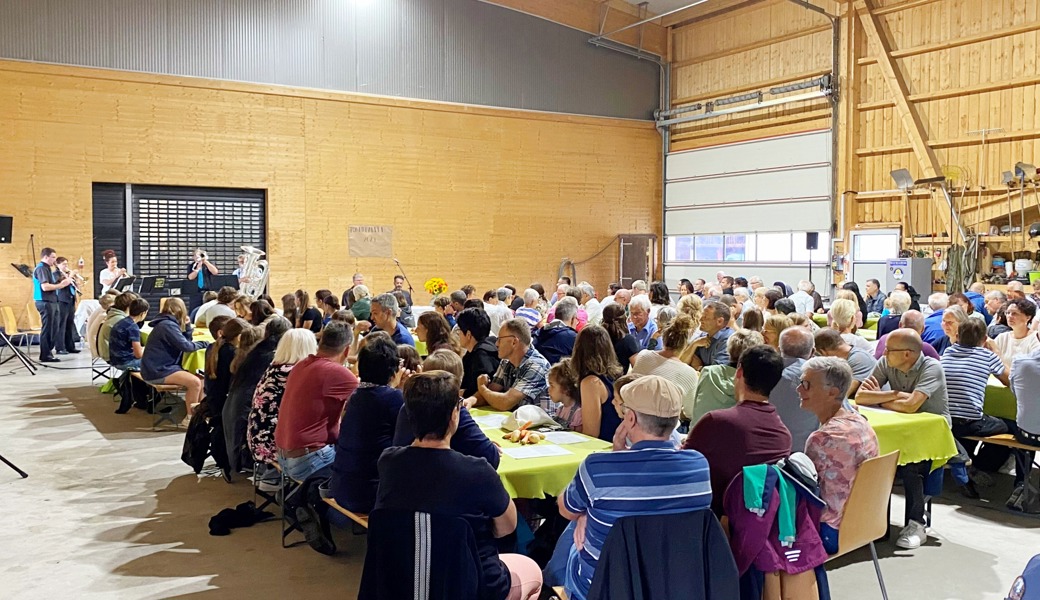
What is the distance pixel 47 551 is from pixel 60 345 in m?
9.72

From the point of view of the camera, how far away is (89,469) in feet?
21.7

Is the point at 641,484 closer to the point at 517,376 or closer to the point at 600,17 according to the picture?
the point at 517,376

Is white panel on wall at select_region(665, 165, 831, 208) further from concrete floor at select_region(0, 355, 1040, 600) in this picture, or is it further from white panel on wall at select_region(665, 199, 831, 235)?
concrete floor at select_region(0, 355, 1040, 600)

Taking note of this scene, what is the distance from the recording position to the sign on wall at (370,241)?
17109 mm

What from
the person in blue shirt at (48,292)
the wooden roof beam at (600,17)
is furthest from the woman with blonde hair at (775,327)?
the wooden roof beam at (600,17)

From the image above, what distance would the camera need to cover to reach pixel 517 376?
5141 millimetres

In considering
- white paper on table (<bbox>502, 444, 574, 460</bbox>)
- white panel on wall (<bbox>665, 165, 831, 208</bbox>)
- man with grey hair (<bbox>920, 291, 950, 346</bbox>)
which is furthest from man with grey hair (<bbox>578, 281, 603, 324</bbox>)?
white panel on wall (<bbox>665, 165, 831, 208</bbox>)

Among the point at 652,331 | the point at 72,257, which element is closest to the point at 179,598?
the point at 652,331

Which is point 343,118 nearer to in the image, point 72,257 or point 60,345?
point 72,257

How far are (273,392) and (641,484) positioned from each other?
118 inches

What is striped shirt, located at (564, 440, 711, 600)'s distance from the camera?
268cm

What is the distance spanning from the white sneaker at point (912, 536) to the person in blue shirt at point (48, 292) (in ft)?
39.1

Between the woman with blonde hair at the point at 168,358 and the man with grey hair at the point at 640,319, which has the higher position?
the man with grey hair at the point at 640,319

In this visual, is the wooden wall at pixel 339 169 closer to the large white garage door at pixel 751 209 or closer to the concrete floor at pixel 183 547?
the large white garage door at pixel 751 209
